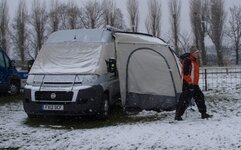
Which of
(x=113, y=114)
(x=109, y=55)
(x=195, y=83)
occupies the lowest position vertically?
(x=113, y=114)

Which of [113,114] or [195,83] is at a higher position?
[195,83]

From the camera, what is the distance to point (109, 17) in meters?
53.5

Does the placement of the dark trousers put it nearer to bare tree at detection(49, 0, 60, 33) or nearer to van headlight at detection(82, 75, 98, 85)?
van headlight at detection(82, 75, 98, 85)

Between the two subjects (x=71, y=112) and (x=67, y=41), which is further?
(x=67, y=41)

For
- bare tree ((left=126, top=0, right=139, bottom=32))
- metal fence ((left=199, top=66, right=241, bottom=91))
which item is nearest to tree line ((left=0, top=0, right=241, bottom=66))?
bare tree ((left=126, top=0, right=139, bottom=32))

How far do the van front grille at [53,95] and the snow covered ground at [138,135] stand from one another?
67cm

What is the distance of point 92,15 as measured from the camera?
53.4 m

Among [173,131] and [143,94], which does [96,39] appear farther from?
[173,131]

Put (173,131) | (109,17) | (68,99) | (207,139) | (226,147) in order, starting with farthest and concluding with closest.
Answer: (109,17), (68,99), (173,131), (207,139), (226,147)

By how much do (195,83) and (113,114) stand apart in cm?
279

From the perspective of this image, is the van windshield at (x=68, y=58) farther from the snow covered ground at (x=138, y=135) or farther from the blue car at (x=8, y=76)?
the blue car at (x=8, y=76)

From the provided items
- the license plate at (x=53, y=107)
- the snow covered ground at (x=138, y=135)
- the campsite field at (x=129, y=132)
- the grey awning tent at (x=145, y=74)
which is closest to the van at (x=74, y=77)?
the license plate at (x=53, y=107)

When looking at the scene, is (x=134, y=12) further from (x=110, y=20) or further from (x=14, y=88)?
(x=14, y=88)

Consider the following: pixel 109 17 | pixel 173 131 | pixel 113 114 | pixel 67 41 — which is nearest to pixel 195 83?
pixel 173 131
